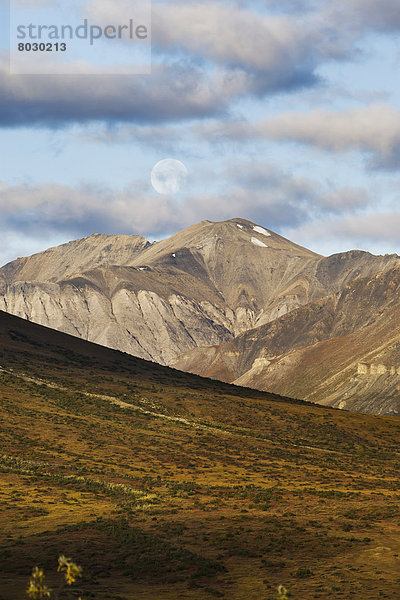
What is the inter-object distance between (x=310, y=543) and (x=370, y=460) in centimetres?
5381

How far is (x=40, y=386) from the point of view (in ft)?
373

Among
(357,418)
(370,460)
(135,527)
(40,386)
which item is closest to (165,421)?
(40,386)

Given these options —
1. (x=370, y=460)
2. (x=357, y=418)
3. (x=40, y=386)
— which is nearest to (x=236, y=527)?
(x=370, y=460)

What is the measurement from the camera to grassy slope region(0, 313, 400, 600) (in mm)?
38500

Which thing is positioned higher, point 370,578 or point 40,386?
point 40,386

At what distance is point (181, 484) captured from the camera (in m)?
68.9

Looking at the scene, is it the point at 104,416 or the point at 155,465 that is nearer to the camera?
the point at 155,465

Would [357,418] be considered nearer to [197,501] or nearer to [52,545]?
[197,501]

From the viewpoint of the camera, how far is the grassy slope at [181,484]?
3850 centimetres

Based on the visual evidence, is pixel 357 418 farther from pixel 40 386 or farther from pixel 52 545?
pixel 52 545

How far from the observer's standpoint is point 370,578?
37.1 meters

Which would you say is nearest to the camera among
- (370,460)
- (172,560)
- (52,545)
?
(172,560)

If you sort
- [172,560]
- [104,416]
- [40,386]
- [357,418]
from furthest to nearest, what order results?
[357,418] < [40,386] < [104,416] < [172,560]

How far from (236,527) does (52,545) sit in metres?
12.5
